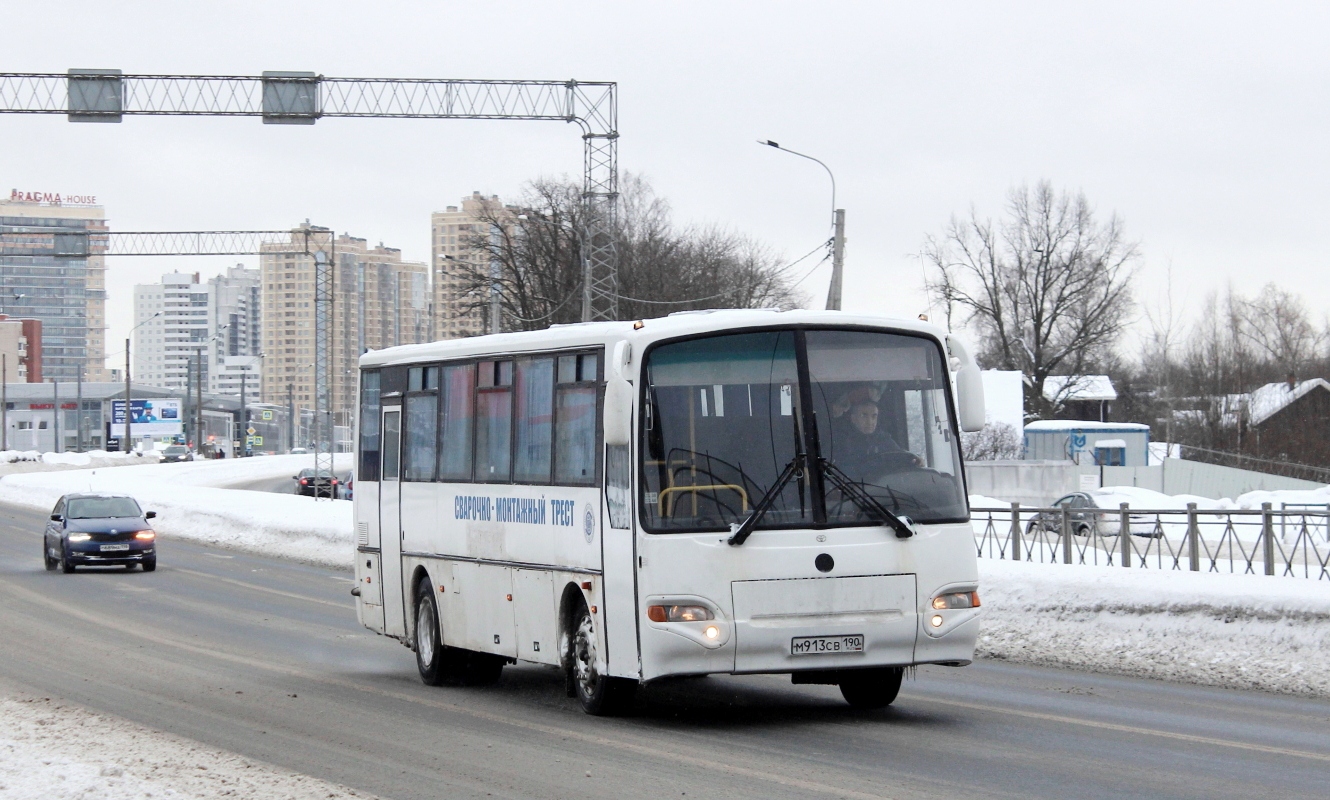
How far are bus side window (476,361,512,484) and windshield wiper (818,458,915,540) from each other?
300 centimetres

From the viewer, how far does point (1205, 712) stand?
11250 millimetres

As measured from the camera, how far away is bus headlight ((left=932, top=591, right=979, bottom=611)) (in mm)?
10438

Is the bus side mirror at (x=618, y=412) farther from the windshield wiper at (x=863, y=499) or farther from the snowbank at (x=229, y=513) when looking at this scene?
the snowbank at (x=229, y=513)

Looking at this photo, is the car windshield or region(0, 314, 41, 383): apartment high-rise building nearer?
the car windshield

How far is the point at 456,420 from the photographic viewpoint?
44.2ft

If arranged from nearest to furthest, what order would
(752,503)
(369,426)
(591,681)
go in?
1. (752,503)
2. (591,681)
3. (369,426)

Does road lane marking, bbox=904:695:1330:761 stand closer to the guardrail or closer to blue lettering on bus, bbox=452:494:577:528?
blue lettering on bus, bbox=452:494:577:528

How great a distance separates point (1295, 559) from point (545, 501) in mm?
13542

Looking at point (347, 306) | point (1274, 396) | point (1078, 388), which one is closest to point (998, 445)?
point (1274, 396)

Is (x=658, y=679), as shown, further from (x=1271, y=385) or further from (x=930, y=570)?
(x=1271, y=385)

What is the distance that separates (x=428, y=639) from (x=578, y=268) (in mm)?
62689

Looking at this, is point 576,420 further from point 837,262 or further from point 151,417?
point 151,417

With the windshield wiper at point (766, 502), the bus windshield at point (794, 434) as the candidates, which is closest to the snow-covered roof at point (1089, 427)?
the bus windshield at point (794, 434)

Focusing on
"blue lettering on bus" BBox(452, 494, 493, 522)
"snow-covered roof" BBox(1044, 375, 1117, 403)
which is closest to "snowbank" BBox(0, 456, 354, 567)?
"blue lettering on bus" BBox(452, 494, 493, 522)
